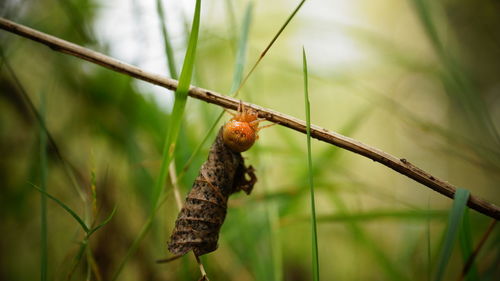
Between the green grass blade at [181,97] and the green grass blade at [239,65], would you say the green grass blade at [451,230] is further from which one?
the green grass blade at [181,97]

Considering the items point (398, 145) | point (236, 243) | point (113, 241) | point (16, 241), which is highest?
point (398, 145)

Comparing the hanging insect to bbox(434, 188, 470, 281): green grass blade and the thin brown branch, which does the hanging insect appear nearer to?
the thin brown branch

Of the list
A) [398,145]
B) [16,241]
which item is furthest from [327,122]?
[16,241]

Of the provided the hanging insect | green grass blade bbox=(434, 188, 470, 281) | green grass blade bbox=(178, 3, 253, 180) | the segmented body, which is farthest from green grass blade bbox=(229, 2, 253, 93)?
green grass blade bbox=(434, 188, 470, 281)

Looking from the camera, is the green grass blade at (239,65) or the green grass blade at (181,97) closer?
the green grass blade at (181,97)

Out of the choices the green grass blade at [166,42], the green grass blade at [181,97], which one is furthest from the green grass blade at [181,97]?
the green grass blade at [166,42]

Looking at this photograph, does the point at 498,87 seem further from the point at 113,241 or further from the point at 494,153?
the point at 113,241

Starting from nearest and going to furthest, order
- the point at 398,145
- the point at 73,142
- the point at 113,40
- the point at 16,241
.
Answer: the point at 113,40, the point at 16,241, the point at 73,142, the point at 398,145

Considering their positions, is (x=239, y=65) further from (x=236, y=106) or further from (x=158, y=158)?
(x=158, y=158)

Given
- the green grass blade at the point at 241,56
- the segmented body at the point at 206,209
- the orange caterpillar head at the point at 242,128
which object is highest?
the green grass blade at the point at 241,56
